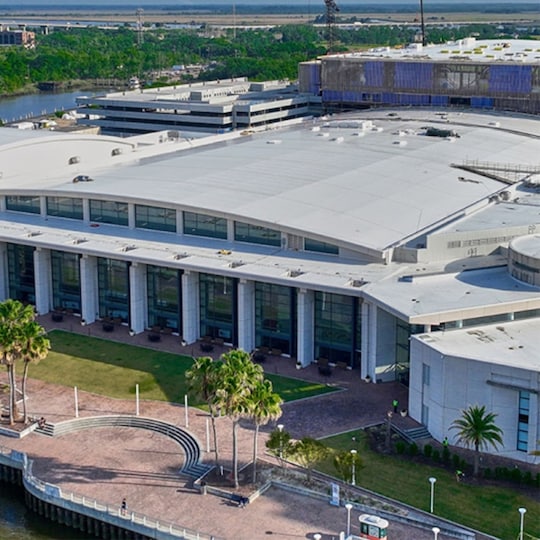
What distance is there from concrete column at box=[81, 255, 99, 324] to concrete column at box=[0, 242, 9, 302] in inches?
424

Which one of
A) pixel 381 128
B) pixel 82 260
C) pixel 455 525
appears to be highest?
pixel 381 128

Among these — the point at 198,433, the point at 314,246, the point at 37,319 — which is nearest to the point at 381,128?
the point at 314,246

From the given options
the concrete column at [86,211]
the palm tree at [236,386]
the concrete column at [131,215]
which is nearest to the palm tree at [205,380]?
the palm tree at [236,386]

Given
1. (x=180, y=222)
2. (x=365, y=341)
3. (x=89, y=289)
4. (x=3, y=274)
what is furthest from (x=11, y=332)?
(x=3, y=274)

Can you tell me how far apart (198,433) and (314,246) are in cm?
2412

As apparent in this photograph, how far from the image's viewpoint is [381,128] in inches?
5300

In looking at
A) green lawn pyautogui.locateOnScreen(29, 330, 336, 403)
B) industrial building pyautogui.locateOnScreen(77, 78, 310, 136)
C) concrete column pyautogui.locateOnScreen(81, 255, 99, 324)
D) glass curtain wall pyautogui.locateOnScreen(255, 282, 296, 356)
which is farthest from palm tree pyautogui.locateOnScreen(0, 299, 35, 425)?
industrial building pyautogui.locateOnScreen(77, 78, 310, 136)

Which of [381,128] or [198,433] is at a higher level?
[381,128]

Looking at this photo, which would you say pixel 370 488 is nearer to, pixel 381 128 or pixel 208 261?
pixel 208 261

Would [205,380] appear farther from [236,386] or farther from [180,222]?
[180,222]

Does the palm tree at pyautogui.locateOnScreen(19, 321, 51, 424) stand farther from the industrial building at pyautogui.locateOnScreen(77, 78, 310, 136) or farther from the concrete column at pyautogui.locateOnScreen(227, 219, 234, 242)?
the industrial building at pyautogui.locateOnScreen(77, 78, 310, 136)

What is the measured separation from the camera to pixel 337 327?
85.0m

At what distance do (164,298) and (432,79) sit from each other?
→ 76.1 m

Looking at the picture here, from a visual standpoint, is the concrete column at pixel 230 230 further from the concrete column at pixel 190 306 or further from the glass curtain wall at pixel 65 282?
the glass curtain wall at pixel 65 282
